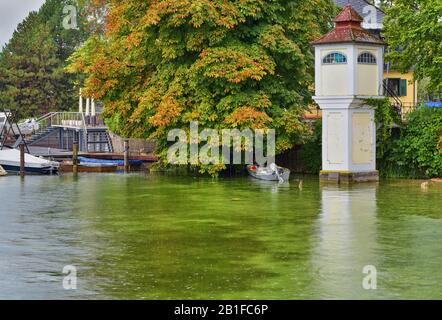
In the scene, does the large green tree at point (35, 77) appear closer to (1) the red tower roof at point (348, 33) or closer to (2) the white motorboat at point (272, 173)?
(2) the white motorboat at point (272, 173)

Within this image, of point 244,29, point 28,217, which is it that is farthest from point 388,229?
point 244,29

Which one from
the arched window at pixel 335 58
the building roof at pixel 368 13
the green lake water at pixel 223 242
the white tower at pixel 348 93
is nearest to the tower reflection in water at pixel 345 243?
the green lake water at pixel 223 242

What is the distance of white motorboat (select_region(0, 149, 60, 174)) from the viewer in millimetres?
53375

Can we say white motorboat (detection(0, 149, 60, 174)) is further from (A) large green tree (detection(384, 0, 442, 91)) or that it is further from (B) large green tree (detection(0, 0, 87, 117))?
(B) large green tree (detection(0, 0, 87, 117))

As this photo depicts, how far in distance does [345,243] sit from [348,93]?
1909 centimetres

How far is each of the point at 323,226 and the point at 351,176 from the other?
1508 centimetres

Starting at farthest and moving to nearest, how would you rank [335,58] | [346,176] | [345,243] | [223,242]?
[335,58]
[346,176]
[223,242]
[345,243]

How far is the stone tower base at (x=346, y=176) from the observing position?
43.4m

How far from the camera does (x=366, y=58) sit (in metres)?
43.9

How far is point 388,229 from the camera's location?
27.9 m

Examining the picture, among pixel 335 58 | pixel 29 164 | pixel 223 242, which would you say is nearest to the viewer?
pixel 223 242

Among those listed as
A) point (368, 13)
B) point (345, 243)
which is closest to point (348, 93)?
point (345, 243)

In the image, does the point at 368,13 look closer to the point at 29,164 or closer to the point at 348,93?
the point at 348,93

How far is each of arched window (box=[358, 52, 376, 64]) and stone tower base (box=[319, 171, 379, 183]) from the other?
15.7 feet
